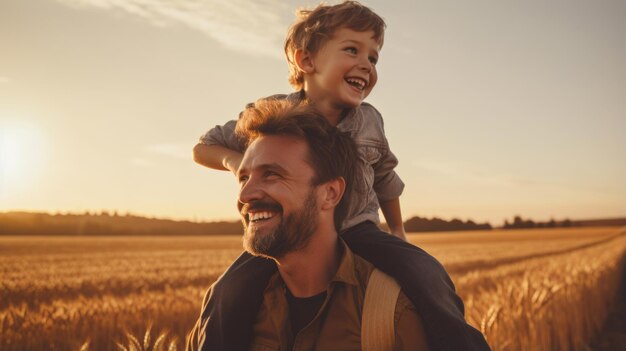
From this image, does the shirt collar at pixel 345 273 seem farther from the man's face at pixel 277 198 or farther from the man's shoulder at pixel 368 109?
the man's shoulder at pixel 368 109

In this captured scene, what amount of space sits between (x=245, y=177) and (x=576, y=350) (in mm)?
5175

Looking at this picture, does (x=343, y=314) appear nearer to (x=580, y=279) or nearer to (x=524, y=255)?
(x=580, y=279)

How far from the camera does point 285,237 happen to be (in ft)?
8.78

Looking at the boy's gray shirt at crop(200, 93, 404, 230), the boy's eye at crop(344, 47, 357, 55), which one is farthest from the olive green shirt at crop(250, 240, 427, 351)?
the boy's eye at crop(344, 47, 357, 55)

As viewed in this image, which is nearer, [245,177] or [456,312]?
[456,312]

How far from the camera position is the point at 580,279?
9406 millimetres

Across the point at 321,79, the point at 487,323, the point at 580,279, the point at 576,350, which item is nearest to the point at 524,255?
the point at 580,279

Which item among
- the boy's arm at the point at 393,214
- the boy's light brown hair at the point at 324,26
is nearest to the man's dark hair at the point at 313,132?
the boy's light brown hair at the point at 324,26

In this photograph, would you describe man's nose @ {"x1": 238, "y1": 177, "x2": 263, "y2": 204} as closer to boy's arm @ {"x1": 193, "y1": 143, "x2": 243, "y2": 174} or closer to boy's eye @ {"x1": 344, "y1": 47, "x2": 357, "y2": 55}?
boy's arm @ {"x1": 193, "y1": 143, "x2": 243, "y2": 174}

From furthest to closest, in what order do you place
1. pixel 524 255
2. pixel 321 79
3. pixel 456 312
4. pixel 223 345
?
pixel 524 255 → pixel 321 79 → pixel 223 345 → pixel 456 312

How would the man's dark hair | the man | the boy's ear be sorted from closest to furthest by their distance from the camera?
the man, the man's dark hair, the boy's ear

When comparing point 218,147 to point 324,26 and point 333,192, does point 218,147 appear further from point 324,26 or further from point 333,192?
point 324,26

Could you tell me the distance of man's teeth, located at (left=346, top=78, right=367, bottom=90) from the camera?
3.29 meters

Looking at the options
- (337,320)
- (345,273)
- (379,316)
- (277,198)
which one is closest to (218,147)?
(277,198)
